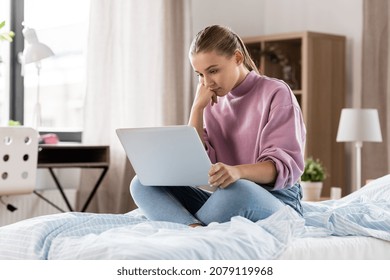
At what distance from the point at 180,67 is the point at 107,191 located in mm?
930

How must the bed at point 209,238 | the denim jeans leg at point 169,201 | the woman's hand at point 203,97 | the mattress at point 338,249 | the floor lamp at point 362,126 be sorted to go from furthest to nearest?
the floor lamp at point 362,126
the woman's hand at point 203,97
the denim jeans leg at point 169,201
the mattress at point 338,249
the bed at point 209,238

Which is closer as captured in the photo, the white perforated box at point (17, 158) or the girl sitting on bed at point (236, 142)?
the girl sitting on bed at point (236, 142)

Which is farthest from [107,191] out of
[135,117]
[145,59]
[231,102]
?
[231,102]

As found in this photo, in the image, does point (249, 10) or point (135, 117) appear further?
point (249, 10)

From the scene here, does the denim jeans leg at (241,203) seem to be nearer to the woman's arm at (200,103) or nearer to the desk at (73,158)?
the woman's arm at (200,103)

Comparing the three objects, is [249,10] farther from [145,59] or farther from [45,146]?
[45,146]

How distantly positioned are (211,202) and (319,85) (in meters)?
2.98

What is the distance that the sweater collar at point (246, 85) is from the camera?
246 centimetres

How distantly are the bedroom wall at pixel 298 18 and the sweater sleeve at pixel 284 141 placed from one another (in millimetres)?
2863

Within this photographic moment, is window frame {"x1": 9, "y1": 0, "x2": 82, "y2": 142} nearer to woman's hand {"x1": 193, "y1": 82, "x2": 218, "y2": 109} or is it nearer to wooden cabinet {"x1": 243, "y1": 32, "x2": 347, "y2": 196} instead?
wooden cabinet {"x1": 243, "y1": 32, "x2": 347, "y2": 196}

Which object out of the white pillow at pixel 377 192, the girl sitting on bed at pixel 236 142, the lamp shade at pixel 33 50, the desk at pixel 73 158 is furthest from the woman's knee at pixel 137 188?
the lamp shade at pixel 33 50

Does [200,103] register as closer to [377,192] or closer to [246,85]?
[246,85]

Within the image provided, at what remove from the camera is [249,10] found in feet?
18.2

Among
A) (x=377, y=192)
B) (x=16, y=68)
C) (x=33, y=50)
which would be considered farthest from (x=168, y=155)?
(x=16, y=68)
